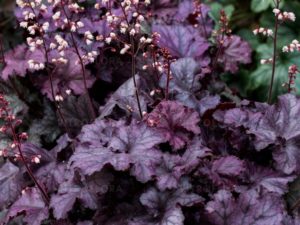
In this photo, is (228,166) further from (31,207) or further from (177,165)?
(31,207)

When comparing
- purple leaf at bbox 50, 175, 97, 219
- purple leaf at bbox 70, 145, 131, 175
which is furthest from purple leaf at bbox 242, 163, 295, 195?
purple leaf at bbox 50, 175, 97, 219

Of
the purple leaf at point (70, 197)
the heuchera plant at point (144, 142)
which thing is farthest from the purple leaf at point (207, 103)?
the purple leaf at point (70, 197)

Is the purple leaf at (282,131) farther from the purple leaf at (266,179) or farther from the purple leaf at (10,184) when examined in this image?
the purple leaf at (10,184)

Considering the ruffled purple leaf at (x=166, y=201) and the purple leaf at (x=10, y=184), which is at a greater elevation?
the ruffled purple leaf at (x=166, y=201)

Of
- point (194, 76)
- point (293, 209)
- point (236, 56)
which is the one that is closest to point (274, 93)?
point (236, 56)

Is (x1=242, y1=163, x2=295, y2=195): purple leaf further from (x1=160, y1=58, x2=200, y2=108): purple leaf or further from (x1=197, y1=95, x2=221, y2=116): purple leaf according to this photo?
(x1=160, y1=58, x2=200, y2=108): purple leaf

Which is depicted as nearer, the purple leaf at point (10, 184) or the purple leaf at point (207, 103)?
the purple leaf at point (10, 184)

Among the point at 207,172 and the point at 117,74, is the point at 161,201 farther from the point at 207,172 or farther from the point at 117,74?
the point at 117,74
